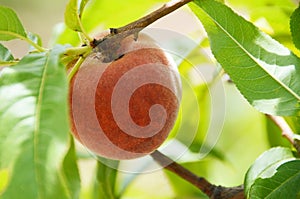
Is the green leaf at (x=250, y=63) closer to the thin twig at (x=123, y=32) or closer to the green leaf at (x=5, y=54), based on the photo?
the thin twig at (x=123, y=32)

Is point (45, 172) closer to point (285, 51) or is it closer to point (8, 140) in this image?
point (8, 140)

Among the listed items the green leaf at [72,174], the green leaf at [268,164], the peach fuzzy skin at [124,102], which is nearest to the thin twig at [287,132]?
the green leaf at [268,164]

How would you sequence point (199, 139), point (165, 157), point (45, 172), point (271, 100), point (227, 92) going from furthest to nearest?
point (227, 92), point (199, 139), point (165, 157), point (271, 100), point (45, 172)

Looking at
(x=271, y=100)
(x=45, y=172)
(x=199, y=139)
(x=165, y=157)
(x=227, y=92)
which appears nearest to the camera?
(x=45, y=172)

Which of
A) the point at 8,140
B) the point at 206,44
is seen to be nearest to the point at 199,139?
the point at 206,44

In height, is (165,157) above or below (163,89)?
below

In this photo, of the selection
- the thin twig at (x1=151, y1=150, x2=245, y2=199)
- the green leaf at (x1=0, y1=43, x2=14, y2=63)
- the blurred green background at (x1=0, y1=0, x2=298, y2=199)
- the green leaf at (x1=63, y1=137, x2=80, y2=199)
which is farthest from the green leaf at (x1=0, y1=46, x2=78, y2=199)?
the blurred green background at (x1=0, y1=0, x2=298, y2=199)

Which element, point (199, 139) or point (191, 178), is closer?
point (191, 178)
